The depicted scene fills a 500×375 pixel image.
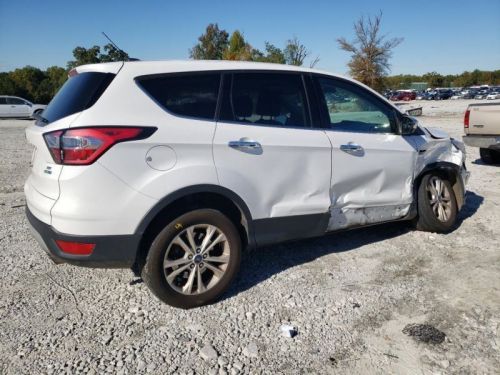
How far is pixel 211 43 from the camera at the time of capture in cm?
6012

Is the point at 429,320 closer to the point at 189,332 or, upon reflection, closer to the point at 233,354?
the point at 233,354

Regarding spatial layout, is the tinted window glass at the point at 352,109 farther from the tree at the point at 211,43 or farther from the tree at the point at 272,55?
the tree at the point at 211,43

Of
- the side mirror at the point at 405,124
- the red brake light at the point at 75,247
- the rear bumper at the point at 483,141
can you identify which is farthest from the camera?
the rear bumper at the point at 483,141

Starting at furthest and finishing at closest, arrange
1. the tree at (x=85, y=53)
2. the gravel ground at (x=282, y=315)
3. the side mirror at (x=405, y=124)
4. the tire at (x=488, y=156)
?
the tree at (x=85, y=53)
the tire at (x=488, y=156)
the side mirror at (x=405, y=124)
the gravel ground at (x=282, y=315)

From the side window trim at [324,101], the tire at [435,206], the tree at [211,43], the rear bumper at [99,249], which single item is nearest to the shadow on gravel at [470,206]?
the tire at [435,206]

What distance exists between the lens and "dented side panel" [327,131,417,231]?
150 inches

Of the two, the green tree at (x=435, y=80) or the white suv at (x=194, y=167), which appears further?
the green tree at (x=435, y=80)

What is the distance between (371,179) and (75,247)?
2.73 meters

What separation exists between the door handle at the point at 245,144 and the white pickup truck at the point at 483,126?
6.97 meters

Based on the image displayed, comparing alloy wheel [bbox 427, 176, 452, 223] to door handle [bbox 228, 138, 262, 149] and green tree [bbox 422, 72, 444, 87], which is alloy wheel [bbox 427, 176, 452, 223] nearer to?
door handle [bbox 228, 138, 262, 149]

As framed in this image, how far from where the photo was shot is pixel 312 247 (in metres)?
4.49

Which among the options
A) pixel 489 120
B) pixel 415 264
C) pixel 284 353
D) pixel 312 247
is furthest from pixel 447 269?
pixel 489 120

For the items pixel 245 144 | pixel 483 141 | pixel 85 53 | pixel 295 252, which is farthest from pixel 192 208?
pixel 85 53

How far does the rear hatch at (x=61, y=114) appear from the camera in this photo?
2848 mm
